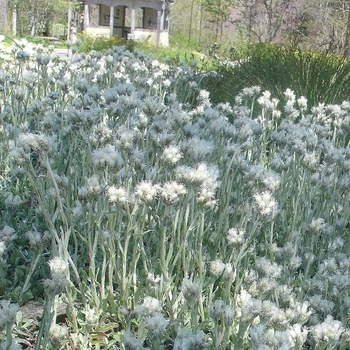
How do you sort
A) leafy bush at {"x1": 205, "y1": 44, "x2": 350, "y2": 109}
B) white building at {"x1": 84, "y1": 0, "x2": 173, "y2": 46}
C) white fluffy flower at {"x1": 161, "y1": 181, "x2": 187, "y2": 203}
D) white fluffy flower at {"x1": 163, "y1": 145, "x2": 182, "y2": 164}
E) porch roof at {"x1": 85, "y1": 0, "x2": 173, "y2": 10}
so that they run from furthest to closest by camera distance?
porch roof at {"x1": 85, "y1": 0, "x2": 173, "y2": 10} → white building at {"x1": 84, "y1": 0, "x2": 173, "y2": 46} → leafy bush at {"x1": 205, "y1": 44, "x2": 350, "y2": 109} → white fluffy flower at {"x1": 163, "y1": 145, "x2": 182, "y2": 164} → white fluffy flower at {"x1": 161, "y1": 181, "x2": 187, "y2": 203}

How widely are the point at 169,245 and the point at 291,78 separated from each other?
162 inches

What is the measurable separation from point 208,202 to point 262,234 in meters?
1.00

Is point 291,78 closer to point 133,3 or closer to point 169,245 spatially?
point 169,245

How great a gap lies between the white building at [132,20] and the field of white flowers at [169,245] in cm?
2445

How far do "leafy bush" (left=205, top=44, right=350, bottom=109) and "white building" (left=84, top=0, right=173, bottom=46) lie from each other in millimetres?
20354

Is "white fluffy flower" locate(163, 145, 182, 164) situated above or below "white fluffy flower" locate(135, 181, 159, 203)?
above

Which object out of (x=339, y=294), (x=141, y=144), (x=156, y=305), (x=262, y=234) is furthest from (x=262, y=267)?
(x=141, y=144)

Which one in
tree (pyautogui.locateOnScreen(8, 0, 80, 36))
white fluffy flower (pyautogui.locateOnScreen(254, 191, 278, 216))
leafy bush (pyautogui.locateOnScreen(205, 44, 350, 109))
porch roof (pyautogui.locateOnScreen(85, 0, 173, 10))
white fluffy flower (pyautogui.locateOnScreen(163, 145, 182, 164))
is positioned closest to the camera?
white fluffy flower (pyautogui.locateOnScreen(254, 191, 278, 216))

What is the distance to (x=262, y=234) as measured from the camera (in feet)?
9.64

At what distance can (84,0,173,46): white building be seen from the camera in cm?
2789

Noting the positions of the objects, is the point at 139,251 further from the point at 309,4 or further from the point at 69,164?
the point at 309,4

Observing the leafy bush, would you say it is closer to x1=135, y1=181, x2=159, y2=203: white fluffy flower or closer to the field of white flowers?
the field of white flowers

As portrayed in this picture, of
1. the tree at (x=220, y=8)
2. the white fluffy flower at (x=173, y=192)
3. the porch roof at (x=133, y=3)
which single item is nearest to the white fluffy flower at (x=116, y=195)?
the white fluffy flower at (x=173, y=192)

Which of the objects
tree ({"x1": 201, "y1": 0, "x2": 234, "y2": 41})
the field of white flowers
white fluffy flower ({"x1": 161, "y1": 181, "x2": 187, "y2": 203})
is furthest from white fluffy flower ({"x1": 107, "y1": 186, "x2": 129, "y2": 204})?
tree ({"x1": 201, "y1": 0, "x2": 234, "y2": 41})
